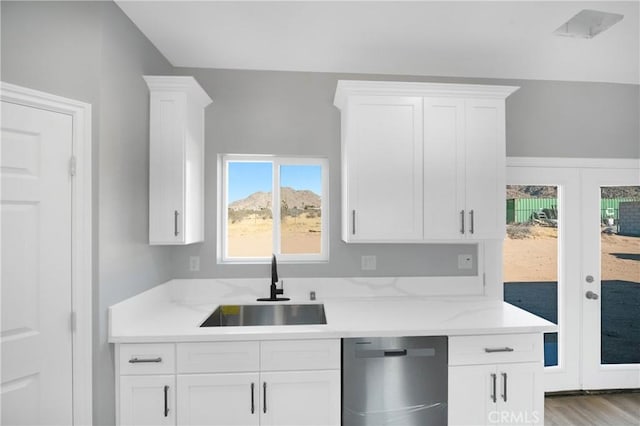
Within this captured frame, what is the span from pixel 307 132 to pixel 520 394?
2.11 meters

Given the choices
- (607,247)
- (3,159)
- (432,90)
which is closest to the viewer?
(3,159)

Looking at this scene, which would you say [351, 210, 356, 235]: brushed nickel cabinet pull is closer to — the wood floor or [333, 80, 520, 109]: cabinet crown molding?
[333, 80, 520, 109]: cabinet crown molding

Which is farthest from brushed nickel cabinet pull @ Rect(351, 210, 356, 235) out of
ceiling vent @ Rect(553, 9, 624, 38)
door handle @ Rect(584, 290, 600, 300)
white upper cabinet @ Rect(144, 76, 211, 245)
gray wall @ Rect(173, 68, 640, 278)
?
door handle @ Rect(584, 290, 600, 300)

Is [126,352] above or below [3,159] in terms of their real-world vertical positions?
below

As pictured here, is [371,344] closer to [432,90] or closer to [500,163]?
[500,163]

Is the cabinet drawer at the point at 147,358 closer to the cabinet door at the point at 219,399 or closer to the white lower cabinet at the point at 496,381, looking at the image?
the cabinet door at the point at 219,399

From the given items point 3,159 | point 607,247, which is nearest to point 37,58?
point 3,159

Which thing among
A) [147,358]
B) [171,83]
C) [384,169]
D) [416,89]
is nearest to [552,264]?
[384,169]

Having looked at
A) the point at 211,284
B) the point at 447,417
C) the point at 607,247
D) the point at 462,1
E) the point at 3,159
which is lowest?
the point at 447,417

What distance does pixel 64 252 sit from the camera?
1554 mm

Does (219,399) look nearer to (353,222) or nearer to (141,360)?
(141,360)

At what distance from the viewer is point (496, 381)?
183 cm

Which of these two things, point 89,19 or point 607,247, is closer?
point 89,19

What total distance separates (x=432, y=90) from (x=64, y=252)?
2.24 metres
